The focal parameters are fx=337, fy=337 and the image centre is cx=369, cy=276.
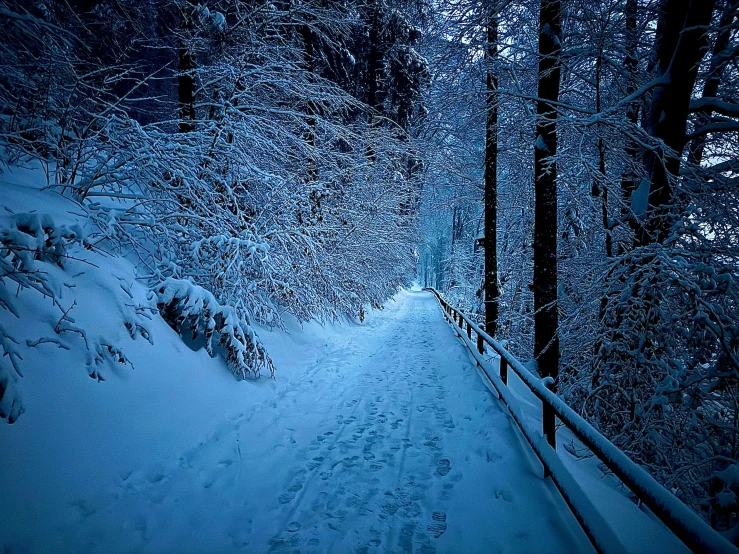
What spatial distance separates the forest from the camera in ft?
11.9

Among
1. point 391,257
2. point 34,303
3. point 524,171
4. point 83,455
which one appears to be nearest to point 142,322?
point 34,303

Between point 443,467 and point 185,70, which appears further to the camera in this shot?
point 185,70

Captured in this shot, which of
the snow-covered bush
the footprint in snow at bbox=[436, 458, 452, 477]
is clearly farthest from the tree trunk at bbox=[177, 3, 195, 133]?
the footprint in snow at bbox=[436, 458, 452, 477]

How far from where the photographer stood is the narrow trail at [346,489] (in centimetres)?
286

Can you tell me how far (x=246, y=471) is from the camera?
12.9 ft

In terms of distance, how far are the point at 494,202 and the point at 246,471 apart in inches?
383

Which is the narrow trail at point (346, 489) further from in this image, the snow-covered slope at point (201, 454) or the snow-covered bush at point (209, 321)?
the snow-covered bush at point (209, 321)

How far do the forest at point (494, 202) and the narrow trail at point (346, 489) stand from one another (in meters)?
1.24

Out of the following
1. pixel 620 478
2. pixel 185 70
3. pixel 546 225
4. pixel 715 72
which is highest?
pixel 185 70

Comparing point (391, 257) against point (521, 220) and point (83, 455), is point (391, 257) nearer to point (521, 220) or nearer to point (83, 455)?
point (521, 220)

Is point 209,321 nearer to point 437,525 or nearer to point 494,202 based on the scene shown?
point 437,525

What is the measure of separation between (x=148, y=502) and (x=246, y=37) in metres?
9.30

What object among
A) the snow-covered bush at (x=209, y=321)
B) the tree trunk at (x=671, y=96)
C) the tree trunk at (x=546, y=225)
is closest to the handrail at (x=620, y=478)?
the tree trunk at (x=546, y=225)

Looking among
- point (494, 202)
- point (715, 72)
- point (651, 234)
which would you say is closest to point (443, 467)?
point (651, 234)
